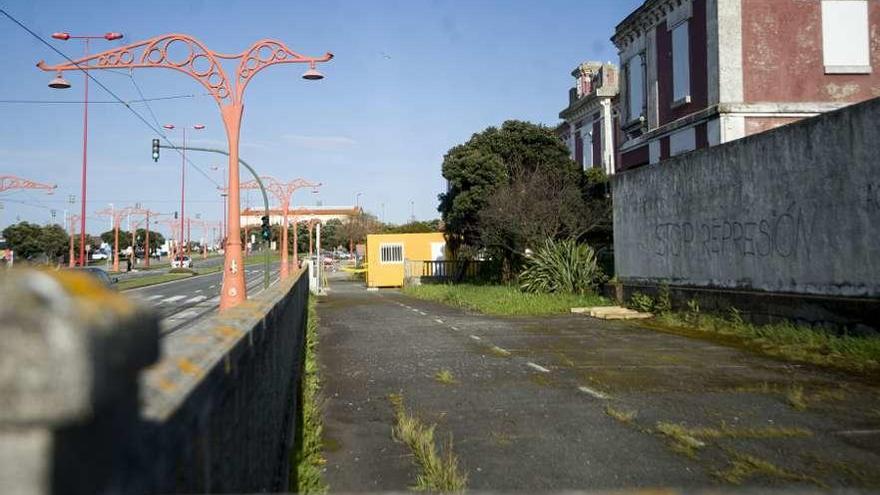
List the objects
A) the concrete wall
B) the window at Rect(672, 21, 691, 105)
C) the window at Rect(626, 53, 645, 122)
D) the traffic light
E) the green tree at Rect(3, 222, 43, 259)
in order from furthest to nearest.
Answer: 1. the green tree at Rect(3, 222, 43, 259)
2. the window at Rect(626, 53, 645, 122)
3. the traffic light
4. the window at Rect(672, 21, 691, 105)
5. the concrete wall

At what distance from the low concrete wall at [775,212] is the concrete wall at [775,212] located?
17 millimetres

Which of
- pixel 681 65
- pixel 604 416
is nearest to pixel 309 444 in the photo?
pixel 604 416

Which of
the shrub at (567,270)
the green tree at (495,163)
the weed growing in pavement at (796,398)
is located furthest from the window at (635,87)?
the weed growing in pavement at (796,398)

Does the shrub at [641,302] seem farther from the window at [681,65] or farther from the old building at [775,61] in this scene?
the window at [681,65]

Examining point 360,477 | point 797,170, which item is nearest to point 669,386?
point 360,477

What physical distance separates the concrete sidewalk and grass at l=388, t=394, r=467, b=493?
109 mm

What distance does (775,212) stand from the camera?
12.8 m

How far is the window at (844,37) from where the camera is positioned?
2084cm

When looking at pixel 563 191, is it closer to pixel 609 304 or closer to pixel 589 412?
pixel 609 304

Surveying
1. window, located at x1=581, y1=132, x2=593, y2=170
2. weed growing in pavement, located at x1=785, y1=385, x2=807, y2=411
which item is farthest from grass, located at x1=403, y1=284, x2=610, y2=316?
window, located at x1=581, y1=132, x2=593, y2=170

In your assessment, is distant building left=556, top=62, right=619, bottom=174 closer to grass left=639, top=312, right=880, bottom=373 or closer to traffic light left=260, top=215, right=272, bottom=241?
traffic light left=260, top=215, right=272, bottom=241

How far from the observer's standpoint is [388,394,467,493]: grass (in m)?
4.78

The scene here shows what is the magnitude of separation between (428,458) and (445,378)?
12.1 feet

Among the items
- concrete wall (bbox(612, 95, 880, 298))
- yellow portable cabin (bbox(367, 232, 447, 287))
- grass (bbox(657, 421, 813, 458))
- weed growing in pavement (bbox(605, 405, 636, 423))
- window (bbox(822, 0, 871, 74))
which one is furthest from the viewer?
yellow portable cabin (bbox(367, 232, 447, 287))
